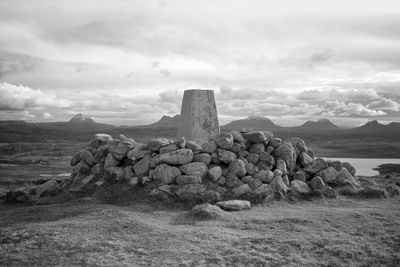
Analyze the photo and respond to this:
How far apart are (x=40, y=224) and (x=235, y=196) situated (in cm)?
721

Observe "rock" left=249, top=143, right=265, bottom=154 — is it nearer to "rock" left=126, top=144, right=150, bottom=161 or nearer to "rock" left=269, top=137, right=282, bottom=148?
"rock" left=269, top=137, right=282, bottom=148

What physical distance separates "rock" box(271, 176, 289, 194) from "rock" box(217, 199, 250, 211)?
207 cm

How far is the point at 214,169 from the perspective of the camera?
1572 cm

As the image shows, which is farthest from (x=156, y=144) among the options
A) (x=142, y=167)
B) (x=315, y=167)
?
(x=315, y=167)

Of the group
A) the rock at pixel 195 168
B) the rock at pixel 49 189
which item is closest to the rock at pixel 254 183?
the rock at pixel 195 168

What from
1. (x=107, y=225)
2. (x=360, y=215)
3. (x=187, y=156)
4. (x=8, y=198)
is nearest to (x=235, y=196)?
(x=187, y=156)

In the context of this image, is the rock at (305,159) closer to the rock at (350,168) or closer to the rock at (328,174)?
the rock at (328,174)

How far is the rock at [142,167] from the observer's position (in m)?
16.4

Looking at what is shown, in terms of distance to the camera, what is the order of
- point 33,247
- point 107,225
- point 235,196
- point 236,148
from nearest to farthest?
point 33,247
point 107,225
point 235,196
point 236,148

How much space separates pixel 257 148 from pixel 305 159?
264 cm

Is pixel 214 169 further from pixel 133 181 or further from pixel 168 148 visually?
pixel 133 181

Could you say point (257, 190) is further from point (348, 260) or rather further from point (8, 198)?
point (8, 198)

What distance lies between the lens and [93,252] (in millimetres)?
9023

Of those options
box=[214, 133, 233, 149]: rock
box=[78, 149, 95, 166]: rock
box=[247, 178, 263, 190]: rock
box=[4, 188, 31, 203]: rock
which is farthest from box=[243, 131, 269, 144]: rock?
box=[4, 188, 31, 203]: rock
